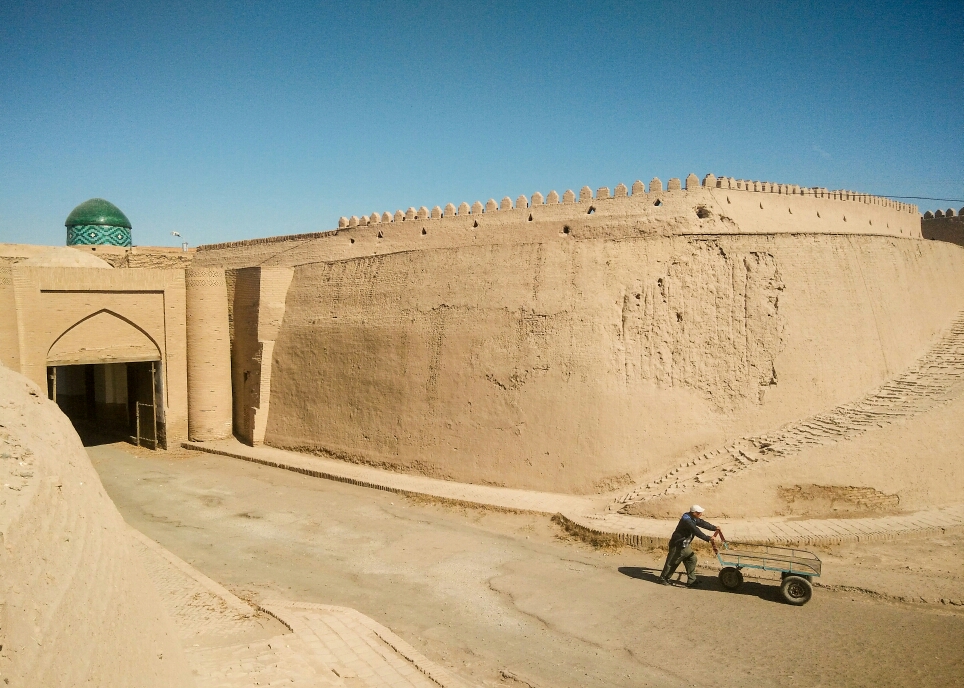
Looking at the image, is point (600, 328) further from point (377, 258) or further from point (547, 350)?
point (377, 258)

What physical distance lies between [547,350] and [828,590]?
6.33 m

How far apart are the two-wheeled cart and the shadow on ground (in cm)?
11

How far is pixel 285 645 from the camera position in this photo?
6.38 metres

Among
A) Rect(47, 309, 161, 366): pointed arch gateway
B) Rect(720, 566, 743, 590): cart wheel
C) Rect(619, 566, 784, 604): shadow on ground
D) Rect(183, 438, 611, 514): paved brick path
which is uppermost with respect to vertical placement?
Rect(47, 309, 161, 366): pointed arch gateway

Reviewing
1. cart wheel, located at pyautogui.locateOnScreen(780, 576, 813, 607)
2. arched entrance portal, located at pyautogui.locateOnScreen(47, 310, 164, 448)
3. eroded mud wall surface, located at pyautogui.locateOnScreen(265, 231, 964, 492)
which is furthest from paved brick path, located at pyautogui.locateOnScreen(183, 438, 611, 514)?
cart wheel, located at pyautogui.locateOnScreen(780, 576, 813, 607)

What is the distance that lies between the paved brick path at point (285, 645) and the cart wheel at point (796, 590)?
3901 mm

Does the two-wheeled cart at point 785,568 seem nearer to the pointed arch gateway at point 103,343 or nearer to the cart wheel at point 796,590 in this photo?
the cart wheel at point 796,590

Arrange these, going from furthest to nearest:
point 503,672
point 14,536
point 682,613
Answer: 1. point 682,613
2. point 503,672
3. point 14,536

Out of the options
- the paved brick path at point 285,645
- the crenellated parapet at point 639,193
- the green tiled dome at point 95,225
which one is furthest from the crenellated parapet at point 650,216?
the green tiled dome at point 95,225

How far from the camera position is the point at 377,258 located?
52.6 feet

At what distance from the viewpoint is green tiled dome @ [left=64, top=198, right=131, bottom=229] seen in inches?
1110

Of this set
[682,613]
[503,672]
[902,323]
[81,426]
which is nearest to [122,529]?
[503,672]

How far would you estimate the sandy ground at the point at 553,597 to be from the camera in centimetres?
623

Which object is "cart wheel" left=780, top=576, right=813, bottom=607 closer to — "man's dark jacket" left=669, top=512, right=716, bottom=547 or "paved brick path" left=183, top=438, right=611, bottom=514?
"man's dark jacket" left=669, top=512, right=716, bottom=547
